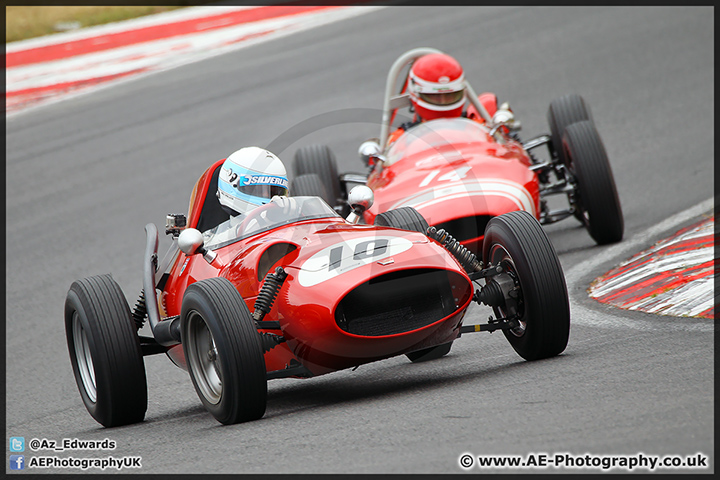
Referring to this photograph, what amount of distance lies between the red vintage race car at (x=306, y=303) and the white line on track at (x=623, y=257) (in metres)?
0.92

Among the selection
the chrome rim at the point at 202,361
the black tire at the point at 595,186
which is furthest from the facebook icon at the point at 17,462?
the black tire at the point at 595,186

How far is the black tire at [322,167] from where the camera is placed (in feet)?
34.9

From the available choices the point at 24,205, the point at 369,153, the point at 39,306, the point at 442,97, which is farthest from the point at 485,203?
the point at 24,205

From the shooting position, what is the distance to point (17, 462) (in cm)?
530

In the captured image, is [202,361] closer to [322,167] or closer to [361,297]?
[361,297]

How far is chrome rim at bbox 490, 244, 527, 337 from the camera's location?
5.62 meters

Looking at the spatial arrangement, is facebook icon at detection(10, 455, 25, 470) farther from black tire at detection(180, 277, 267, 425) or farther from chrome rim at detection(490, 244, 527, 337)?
chrome rim at detection(490, 244, 527, 337)

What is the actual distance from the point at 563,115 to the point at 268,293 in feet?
18.9

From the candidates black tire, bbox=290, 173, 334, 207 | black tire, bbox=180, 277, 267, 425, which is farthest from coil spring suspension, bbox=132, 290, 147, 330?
black tire, bbox=290, 173, 334, 207

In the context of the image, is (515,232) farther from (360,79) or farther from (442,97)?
(360,79)

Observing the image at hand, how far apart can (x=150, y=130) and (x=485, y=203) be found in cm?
1039

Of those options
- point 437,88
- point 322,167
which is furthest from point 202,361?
point 437,88

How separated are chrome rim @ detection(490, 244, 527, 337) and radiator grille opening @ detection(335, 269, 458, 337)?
0.44 metres

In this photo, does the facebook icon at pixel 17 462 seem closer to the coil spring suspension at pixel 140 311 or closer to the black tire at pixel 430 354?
the coil spring suspension at pixel 140 311
